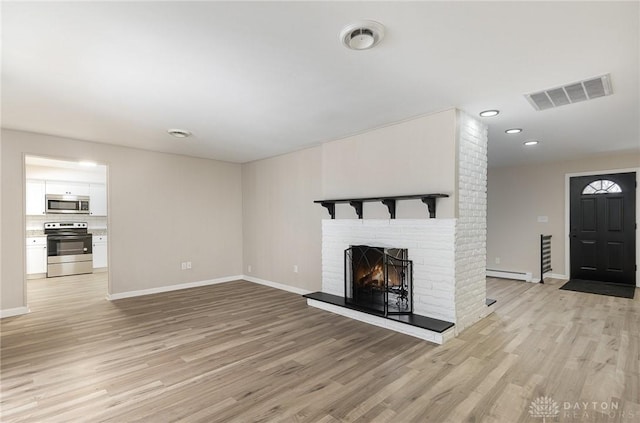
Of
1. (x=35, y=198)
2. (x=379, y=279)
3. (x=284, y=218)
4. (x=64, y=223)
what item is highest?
(x=35, y=198)

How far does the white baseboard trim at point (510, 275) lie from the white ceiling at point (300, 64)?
312cm

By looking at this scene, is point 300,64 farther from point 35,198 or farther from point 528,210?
point 35,198

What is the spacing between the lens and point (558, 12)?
5.77 feet

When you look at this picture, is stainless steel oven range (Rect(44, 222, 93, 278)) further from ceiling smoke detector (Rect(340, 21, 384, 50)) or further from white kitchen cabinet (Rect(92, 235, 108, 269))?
ceiling smoke detector (Rect(340, 21, 384, 50))

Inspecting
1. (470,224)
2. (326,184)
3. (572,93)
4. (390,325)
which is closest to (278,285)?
(326,184)

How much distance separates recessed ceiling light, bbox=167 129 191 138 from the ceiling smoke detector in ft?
9.51

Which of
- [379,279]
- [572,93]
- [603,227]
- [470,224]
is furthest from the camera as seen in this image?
[603,227]

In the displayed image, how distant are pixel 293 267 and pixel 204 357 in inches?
107

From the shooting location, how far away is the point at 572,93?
289 cm

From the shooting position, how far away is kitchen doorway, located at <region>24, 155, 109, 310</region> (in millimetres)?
6746

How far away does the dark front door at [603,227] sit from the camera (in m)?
5.57

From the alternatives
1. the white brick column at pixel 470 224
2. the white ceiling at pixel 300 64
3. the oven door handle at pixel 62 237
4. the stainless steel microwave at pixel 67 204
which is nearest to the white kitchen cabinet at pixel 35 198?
the stainless steel microwave at pixel 67 204

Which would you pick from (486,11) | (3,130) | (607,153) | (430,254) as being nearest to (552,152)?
(607,153)

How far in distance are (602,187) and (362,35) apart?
6.40 m
